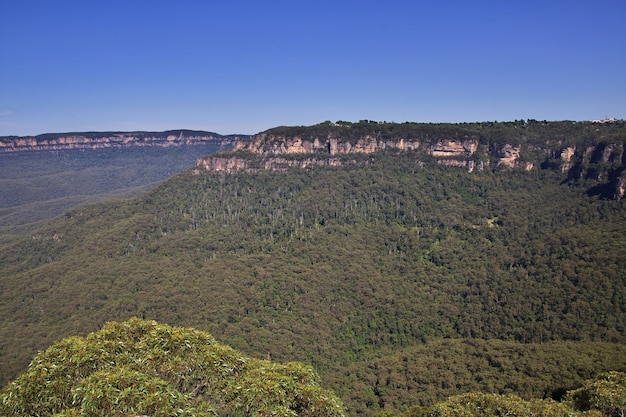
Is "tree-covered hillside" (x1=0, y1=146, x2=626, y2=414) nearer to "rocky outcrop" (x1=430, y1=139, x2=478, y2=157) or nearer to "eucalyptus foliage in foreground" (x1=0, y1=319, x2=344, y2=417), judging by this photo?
"rocky outcrop" (x1=430, y1=139, x2=478, y2=157)

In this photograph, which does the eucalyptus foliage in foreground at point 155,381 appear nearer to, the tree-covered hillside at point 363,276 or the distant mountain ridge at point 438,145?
the tree-covered hillside at point 363,276

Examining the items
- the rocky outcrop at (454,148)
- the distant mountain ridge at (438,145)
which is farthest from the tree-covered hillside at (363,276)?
the rocky outcrop at (454,148)

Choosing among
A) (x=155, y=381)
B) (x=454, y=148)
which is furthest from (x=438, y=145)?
(x=155, y=381)

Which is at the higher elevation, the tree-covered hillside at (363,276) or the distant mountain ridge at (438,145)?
the distant mountain ridge at (438,145)

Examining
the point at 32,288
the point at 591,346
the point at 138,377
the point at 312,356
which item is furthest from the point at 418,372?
the point at 32,288

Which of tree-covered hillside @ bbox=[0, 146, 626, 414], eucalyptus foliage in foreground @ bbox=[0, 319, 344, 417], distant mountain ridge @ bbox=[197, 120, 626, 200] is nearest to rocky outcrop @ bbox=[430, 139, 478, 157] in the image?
distant mountain ridge @ bbox=[197, 120, 626, 200]

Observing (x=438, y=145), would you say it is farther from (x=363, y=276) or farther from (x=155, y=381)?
(x=155, y=381)

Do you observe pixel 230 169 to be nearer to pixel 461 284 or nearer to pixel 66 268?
pixel 66 268

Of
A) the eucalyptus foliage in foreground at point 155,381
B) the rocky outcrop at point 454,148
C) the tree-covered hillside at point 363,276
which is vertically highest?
the rocky outcrop at point 454,148
